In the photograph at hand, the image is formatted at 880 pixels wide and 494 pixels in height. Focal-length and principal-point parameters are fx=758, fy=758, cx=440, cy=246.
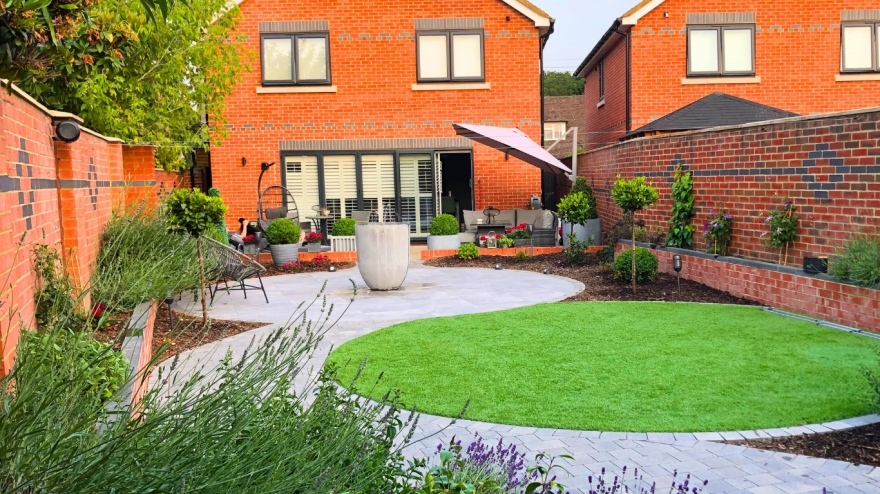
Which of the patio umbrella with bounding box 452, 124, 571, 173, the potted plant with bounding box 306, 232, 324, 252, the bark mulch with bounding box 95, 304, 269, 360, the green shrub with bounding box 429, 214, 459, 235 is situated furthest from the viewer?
the green shrub with bounding box 429, 214, 459, 235

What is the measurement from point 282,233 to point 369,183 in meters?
4.50

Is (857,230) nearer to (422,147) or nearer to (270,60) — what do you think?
(422,147)

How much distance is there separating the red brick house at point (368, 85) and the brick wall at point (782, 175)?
6320 mm

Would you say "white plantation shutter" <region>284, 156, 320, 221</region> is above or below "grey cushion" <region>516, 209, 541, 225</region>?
above

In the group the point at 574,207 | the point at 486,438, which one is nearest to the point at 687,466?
the point at 486,438

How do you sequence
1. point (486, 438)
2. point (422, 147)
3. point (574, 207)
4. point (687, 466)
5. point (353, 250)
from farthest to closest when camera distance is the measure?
point (422, 147) < point (353, 250) < point (574, 207) < point (486, 438) < point (687, 466)

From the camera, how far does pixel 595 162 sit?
17.5 m

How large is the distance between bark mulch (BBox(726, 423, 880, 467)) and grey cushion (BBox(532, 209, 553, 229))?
40.5ft

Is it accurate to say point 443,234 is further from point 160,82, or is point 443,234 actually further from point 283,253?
point 160,82

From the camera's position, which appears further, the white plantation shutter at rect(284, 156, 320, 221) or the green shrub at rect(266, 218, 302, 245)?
the white plantation shutter at rect(284, 156, 320, 221)

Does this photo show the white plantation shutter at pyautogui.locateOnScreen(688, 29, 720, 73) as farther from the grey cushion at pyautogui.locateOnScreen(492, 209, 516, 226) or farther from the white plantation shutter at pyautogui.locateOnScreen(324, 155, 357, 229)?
the white plantation shutter at pyautogui.locateOnScreen(324, 155, 357, 229)

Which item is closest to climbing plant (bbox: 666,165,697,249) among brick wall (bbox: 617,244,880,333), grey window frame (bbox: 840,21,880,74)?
brick wall (bbox: 617,244,880,333)

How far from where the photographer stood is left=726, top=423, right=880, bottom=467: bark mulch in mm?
4579

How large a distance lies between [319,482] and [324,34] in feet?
56.6
